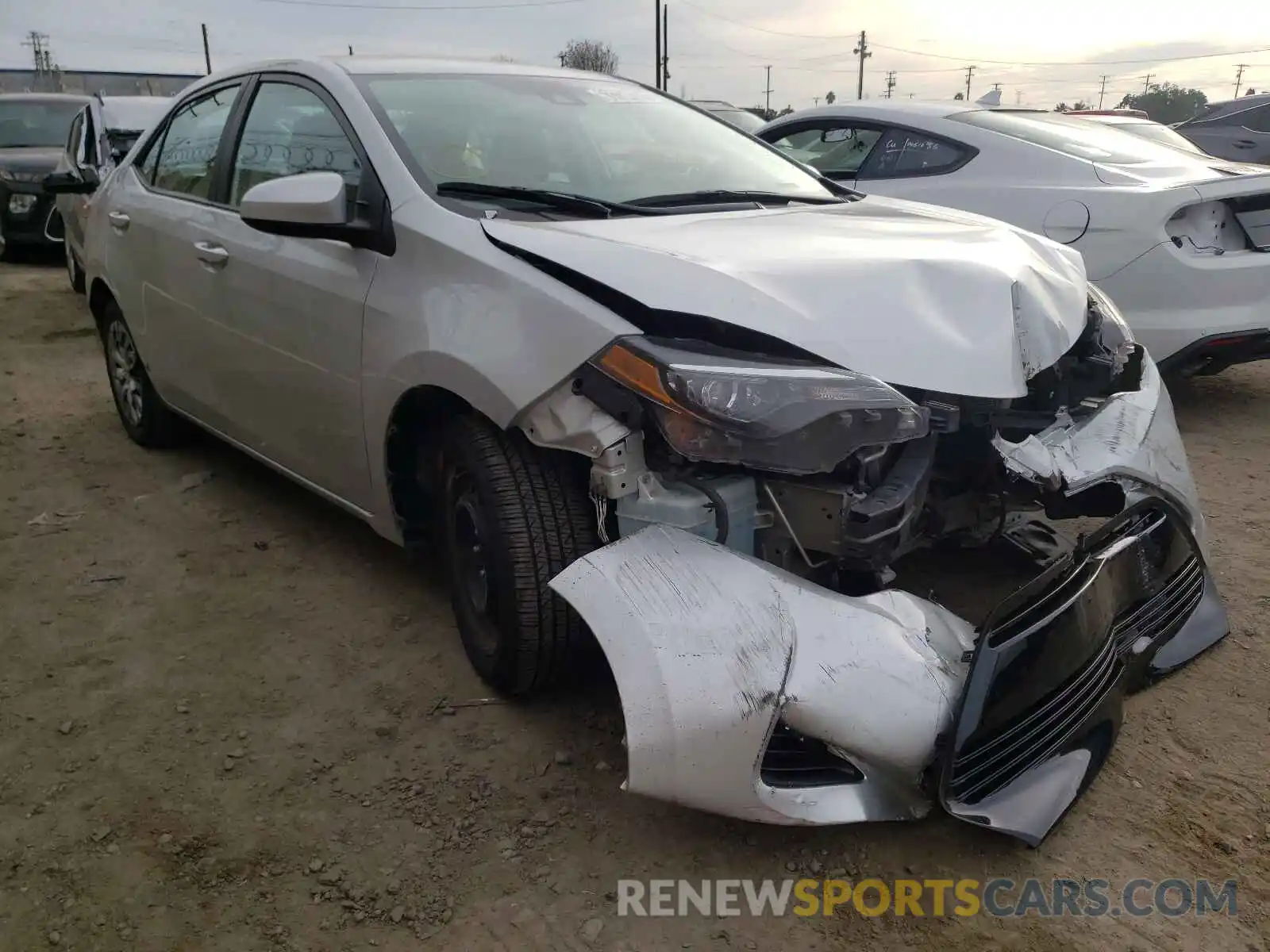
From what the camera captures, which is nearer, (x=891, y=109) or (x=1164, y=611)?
(x=1164, y=611)

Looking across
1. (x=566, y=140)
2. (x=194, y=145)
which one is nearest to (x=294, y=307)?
(x=566, y=140)

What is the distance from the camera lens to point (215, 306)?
335cm

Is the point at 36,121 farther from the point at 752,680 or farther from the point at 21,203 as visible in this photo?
the point at 752,680

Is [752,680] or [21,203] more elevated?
[752,680]

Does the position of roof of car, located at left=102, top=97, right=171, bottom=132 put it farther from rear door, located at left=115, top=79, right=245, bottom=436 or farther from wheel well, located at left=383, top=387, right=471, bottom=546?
wheel well, located at left=383, top=387, right=471, bottom=546

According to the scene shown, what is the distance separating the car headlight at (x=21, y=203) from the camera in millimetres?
10992

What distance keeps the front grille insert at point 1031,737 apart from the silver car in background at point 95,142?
312 inches

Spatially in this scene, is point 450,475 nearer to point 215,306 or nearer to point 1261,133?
point 215,306

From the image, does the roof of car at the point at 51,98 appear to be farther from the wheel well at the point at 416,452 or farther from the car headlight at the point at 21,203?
the wheel well at the point at 416,452

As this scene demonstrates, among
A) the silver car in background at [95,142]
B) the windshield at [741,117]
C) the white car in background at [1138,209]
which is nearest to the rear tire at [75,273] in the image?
the silver car in background at [95,142]

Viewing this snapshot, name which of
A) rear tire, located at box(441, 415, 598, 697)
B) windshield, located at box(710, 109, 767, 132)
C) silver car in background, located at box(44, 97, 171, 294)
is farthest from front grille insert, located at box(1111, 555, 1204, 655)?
silver car in background, located at box(44, 97, 171, 294)

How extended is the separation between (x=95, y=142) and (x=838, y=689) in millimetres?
9239

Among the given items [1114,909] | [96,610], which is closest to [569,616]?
[1114,909]

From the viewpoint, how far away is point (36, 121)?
11781 millimetres
